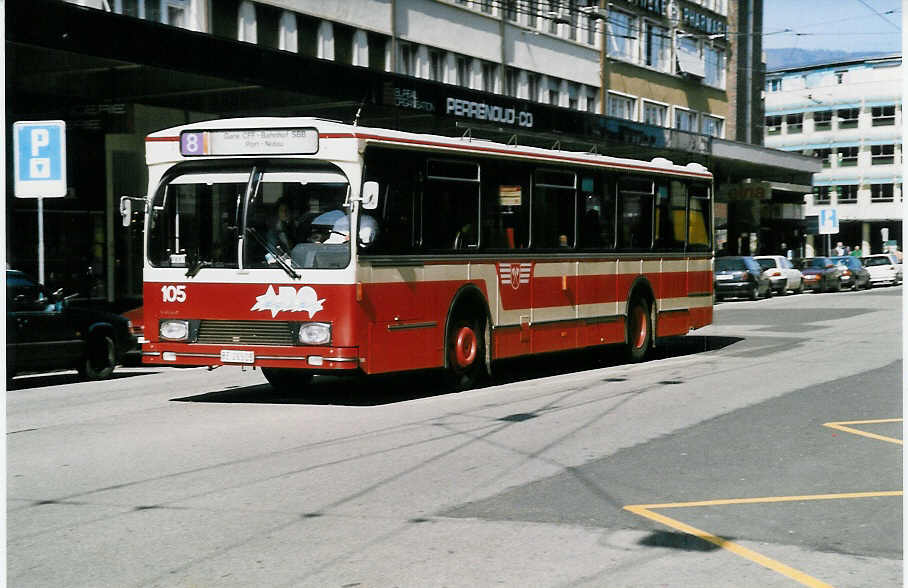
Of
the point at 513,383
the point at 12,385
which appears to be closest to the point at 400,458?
the point at 513,383

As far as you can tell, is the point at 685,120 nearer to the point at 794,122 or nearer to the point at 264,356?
the point at 264,356

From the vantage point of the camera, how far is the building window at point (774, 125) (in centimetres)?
11231

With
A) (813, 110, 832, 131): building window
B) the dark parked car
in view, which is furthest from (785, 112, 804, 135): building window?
the dark parked car

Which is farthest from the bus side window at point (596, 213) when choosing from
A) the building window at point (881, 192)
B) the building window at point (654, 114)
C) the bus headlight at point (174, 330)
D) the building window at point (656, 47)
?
the building window at point (881, 192)

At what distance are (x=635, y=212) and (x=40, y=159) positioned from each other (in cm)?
854

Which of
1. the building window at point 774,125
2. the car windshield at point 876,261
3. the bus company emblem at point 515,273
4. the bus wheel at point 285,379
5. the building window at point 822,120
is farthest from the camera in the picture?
the building window at point 774,125

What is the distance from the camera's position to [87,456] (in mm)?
9781

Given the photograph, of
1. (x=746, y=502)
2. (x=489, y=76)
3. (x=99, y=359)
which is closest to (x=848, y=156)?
(x=489, y=76)

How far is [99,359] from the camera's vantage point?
17.0m

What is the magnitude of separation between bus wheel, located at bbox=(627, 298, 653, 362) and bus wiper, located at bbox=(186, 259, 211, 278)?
24.2 ft

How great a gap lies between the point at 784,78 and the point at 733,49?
52241 mm

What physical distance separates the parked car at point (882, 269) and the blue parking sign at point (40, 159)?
46891 mm

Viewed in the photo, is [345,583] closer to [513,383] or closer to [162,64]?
[513,383]

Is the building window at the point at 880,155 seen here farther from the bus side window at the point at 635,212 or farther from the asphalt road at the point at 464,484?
the asphalt road at the point at 464,484
